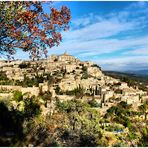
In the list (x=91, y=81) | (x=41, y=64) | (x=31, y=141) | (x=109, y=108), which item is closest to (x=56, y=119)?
(x=31, y=141)

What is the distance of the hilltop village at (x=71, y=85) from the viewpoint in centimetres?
4316

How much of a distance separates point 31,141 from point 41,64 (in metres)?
75.0

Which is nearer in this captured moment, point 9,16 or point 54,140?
point 9,16

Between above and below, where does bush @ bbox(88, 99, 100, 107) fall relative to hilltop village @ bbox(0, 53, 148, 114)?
below

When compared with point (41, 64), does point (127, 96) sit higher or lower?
lower

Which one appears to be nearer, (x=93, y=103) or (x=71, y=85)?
(x=93, y=103)

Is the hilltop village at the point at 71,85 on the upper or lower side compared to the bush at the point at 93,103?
upper

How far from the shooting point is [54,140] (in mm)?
11172

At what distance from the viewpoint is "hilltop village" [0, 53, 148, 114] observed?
43.2 m

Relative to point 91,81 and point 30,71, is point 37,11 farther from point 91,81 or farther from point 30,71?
point 30,71

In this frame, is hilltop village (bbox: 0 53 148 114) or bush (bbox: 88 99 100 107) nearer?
bush (bbox: 88 99 100 107)

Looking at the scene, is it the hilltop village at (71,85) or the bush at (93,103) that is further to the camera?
the hilltop village at (71,85)

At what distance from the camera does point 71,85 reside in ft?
195

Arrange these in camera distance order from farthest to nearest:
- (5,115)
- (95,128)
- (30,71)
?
(30,71), (95,128), (5,115)
